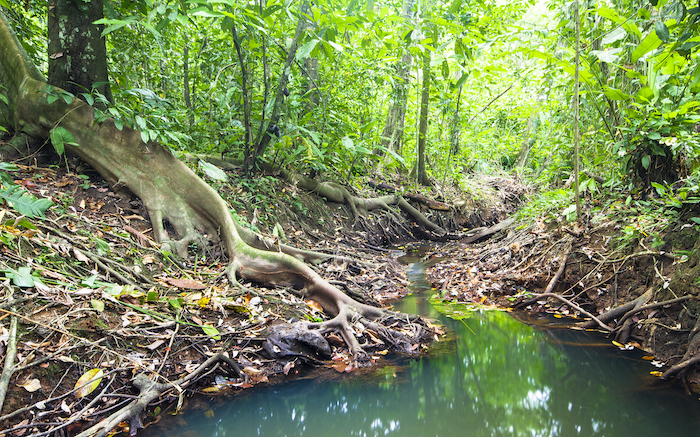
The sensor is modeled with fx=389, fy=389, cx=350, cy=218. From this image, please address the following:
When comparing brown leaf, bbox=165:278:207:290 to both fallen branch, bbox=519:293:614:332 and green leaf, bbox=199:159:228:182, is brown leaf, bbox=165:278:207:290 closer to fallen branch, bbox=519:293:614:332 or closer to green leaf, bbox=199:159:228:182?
green leaf, bbox=199:159:228:182

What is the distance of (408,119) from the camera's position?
35.7 ft

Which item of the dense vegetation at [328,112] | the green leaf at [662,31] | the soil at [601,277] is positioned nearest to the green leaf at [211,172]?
the dense vegetation at [328,112]

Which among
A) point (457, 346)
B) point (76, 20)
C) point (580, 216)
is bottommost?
point (457, 346)

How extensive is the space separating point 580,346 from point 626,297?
73 centimetres

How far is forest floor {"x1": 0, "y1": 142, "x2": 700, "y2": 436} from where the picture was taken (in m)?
2.14

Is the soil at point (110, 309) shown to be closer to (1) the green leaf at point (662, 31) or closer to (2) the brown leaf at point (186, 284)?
(2) the brown leaf at point (186, 284)

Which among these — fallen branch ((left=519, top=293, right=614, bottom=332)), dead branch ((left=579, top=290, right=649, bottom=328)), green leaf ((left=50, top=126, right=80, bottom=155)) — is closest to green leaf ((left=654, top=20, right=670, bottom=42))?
dead branch ((left=579, top=290, right=649, bottom=328))

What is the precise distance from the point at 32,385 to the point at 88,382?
242 mm

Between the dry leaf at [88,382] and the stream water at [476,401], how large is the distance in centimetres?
38

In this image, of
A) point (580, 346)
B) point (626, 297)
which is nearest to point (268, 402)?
point (580, 346)

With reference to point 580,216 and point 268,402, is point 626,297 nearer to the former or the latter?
point 580,216

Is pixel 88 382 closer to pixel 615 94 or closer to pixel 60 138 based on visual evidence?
pixel 60 138

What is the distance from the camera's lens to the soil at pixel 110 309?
207cm

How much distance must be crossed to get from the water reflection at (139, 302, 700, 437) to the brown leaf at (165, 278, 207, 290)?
1.23 meters
